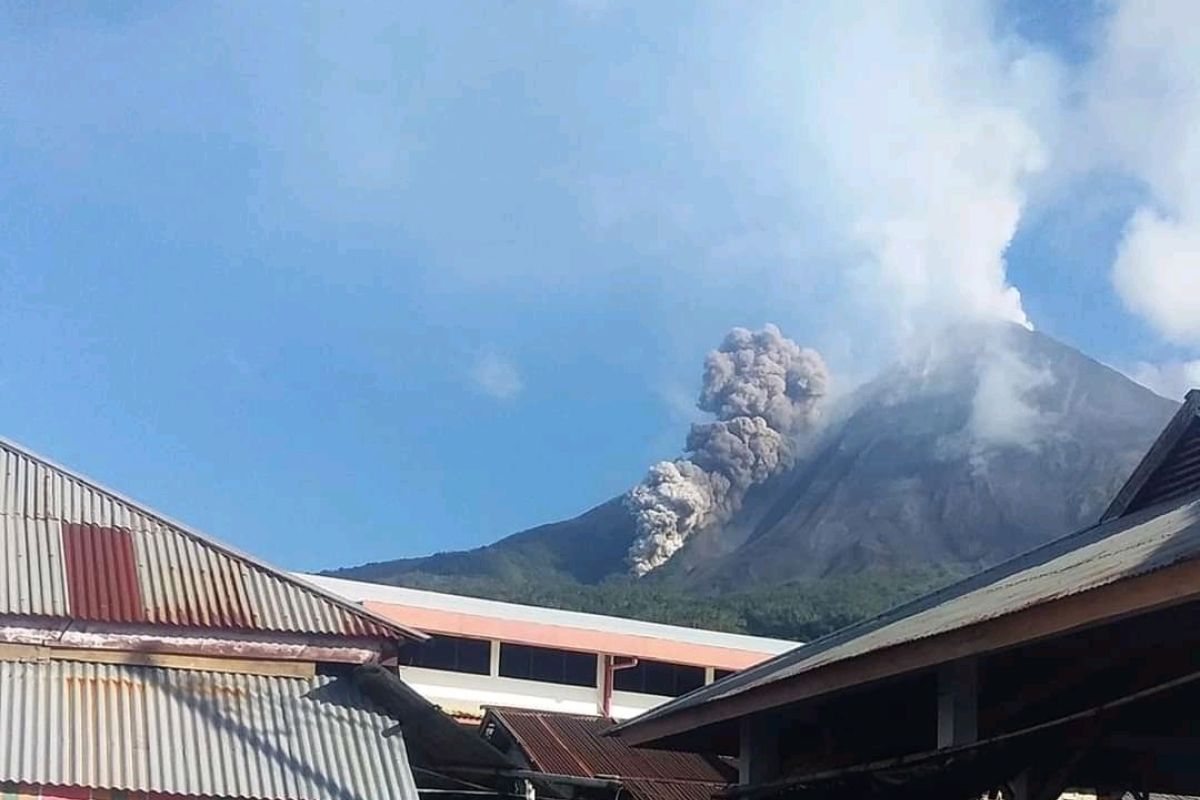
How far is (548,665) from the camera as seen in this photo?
86.8 feet

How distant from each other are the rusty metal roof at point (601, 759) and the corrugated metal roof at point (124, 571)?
6424mm

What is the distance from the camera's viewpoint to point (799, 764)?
9.41 metres

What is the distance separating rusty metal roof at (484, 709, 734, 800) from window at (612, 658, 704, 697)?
7781 millimetres

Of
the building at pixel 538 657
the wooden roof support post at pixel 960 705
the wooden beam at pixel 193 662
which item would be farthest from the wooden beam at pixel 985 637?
the building at pixel 538 657

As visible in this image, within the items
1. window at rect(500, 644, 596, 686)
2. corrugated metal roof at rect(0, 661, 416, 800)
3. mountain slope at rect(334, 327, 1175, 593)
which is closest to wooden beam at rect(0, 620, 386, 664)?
corrugated metal roof at rect(0, 661, 416, 800)

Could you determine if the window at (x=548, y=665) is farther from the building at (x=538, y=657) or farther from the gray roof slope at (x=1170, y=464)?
the gray roof slope at (x=1170, y=464)

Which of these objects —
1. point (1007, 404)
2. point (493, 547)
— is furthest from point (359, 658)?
point (1007, 404)

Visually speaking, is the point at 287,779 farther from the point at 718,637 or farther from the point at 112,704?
the point at 718,637

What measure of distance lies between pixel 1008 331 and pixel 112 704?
125 meters

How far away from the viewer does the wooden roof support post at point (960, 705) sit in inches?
264

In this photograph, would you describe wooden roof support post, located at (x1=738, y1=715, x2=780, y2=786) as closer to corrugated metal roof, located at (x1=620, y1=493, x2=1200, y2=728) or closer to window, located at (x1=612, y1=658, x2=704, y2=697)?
corrugated metal roof, located at (x1=620, y1=493, x2=1200, y2=728)

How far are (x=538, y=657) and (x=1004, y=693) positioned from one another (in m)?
19.0

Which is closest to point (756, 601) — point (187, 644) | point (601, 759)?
point (601, 759)

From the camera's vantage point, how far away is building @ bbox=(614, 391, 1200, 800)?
5398mm
